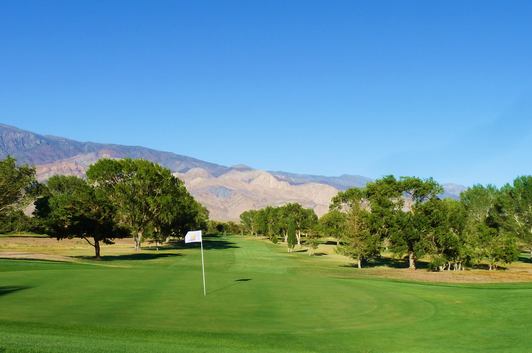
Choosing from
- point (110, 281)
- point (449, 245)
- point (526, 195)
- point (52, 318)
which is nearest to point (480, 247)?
point (449, 245)

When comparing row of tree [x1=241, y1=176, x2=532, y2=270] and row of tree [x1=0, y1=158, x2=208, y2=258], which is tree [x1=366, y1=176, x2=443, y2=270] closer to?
row of tree [x1=241, y1=176, x2=532, y2=270]

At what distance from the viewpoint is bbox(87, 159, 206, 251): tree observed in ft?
306

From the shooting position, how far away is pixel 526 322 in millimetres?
23766

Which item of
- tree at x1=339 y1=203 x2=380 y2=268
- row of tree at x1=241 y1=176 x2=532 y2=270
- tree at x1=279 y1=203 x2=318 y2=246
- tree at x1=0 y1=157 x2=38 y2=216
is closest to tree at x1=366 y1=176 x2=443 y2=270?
row of tree at x1=241 y1=176 x2=532 y2=270

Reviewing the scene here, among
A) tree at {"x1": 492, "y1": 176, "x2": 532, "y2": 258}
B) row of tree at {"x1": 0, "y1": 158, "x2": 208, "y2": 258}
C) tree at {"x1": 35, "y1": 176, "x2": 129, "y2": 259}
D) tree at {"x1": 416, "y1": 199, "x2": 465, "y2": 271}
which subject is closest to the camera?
tree at {"x1": 35, "y1": 176, "x2": 129, "y2": 259}

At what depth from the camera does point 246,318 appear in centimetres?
2200

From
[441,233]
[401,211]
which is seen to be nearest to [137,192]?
[401,211]

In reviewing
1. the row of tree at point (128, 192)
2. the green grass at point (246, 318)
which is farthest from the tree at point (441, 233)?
the row of tree at point (128, 192)

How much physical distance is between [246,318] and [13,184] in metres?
78.8

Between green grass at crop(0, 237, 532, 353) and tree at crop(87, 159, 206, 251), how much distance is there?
60136 mm

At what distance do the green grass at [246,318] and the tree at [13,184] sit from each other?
59375 millimetres

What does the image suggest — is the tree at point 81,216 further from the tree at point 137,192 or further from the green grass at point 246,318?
the green grass at point 246,318

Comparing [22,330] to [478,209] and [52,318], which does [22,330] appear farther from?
[478,209]

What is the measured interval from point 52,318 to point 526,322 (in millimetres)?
21566
